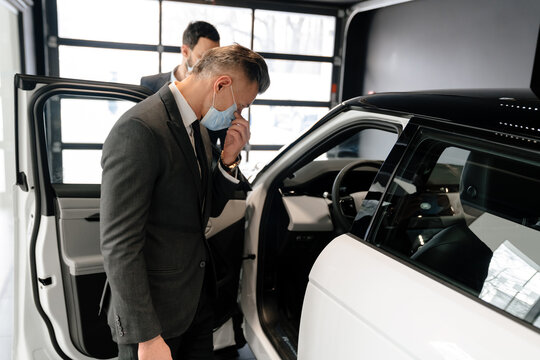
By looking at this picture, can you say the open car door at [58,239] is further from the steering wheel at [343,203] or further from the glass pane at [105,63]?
the glass pane at [105,63]

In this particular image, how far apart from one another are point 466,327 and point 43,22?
641cm

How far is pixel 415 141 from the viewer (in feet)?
4.68

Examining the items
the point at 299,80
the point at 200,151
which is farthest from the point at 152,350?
the point at 299,80

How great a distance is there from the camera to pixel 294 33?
736 centimetres

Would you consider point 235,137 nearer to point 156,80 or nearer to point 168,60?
point 156,80

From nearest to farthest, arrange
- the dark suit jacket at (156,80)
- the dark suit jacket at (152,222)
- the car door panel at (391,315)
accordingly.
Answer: the car door panel at (391,315) < the dark suit jacket at (152,222) < the dark suit jacket at (156,80)

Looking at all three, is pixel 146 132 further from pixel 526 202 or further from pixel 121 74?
pixel 121 74

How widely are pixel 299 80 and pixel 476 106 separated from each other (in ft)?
21.0

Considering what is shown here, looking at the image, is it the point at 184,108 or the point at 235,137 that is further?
the point at 235,137

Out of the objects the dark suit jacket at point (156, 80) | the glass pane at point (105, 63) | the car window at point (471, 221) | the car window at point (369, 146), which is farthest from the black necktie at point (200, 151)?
the glass pane at point (105, 63)

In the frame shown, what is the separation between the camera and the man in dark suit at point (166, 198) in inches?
52.8

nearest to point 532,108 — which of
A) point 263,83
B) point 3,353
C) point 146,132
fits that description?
point 263,83

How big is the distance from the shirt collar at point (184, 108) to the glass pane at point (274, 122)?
5.90 metres

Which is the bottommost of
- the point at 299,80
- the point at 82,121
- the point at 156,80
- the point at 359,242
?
the point at 82,121
